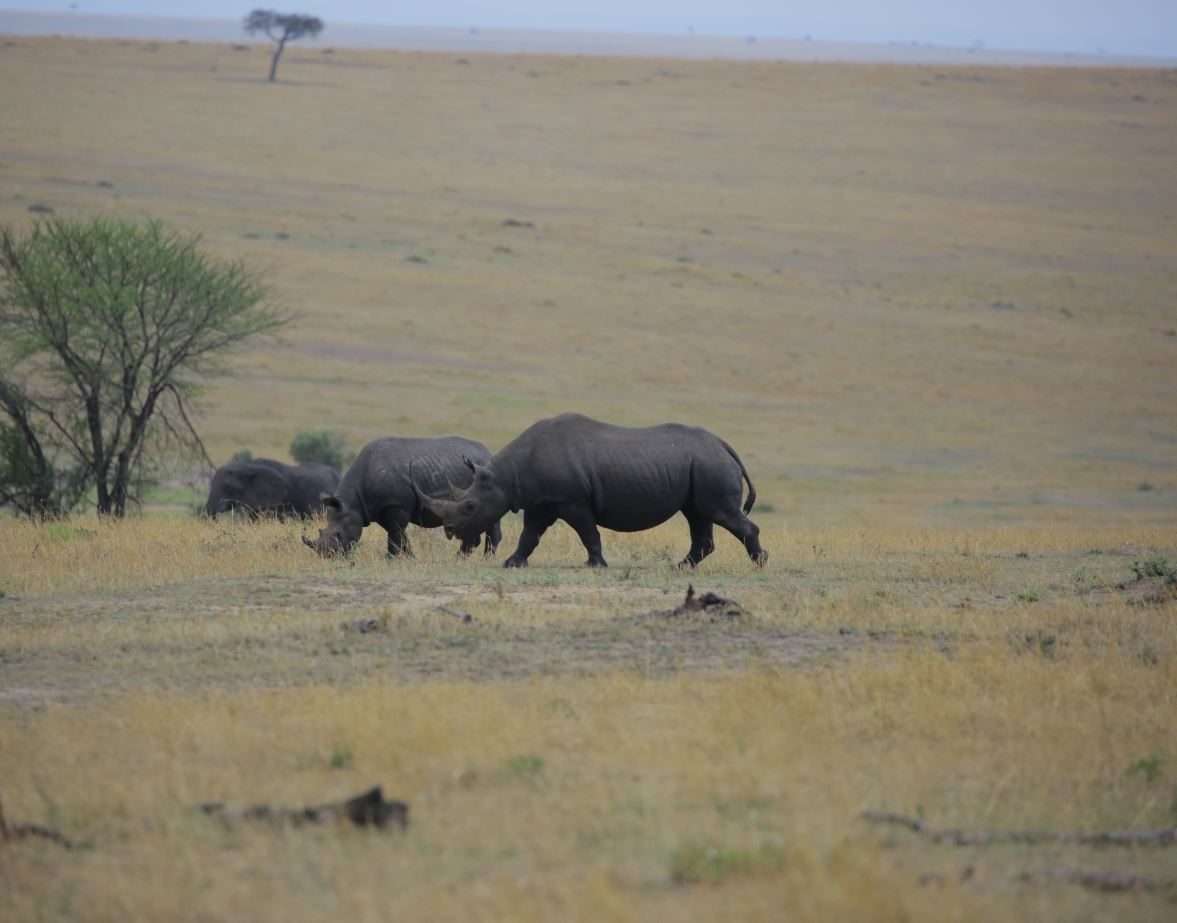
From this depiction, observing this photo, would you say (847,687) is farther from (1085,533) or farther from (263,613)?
(1085,533)

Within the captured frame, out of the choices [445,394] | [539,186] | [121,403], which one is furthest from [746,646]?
[539,186]

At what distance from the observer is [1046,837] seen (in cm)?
723

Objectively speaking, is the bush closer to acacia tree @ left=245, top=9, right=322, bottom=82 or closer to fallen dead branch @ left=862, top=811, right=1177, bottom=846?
fallen dead branch @ left=862, top=811, right=1177, bottom=846

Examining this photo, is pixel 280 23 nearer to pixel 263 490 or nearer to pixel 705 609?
pixel 263 490

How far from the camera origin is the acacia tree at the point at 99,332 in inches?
914

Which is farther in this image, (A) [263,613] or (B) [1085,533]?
(B) [1085,533]

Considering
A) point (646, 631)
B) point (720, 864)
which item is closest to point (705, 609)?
point (646, 631)

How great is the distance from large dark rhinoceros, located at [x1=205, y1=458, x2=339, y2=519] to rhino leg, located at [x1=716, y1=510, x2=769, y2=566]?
28.4ft

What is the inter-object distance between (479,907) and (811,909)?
4.48 ft

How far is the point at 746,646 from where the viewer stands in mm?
11117

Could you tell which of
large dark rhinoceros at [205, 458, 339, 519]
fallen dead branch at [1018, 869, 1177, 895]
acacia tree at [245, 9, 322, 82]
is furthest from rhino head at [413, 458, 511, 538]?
acacia tree at [245, 9, 322, 82]

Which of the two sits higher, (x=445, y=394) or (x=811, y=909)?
(x=445, y=394)

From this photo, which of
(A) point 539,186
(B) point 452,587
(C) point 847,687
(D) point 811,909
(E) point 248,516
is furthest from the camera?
(A) point 539,186

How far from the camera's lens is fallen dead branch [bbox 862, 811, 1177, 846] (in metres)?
7.15
